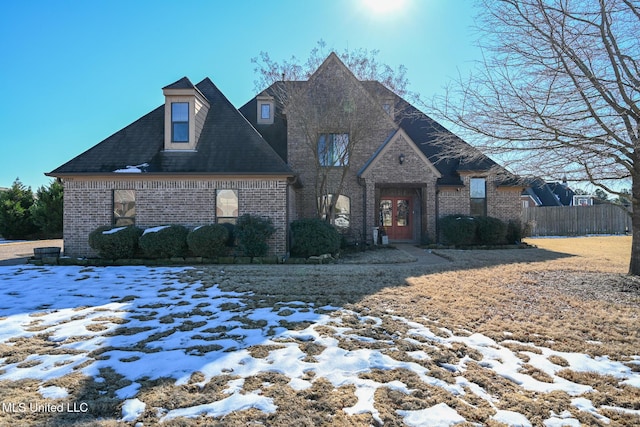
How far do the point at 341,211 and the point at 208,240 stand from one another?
660cm

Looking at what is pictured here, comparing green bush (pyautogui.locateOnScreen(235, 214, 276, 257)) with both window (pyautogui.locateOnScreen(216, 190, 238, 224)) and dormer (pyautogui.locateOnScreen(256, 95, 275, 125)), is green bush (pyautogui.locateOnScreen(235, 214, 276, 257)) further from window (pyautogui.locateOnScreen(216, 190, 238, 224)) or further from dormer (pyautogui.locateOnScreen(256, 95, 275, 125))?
dormer (pyautogui.locateOnScreen(256, 95, 275, 125))

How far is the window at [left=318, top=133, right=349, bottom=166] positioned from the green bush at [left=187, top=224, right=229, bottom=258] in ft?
18.5

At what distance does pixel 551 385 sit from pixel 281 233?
9.64 m

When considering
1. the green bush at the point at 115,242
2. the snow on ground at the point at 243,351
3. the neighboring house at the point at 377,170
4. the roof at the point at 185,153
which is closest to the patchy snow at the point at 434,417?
the snow on ground at the point at 243,351

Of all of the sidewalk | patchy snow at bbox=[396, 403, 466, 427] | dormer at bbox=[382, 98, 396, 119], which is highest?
dormer at bbox=[382, 98, 396, 119]

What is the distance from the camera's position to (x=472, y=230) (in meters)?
14.8

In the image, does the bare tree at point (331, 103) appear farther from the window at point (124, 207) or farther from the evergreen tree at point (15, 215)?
the evergreen tree at point (15, 215)

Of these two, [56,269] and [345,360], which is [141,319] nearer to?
[345,360]

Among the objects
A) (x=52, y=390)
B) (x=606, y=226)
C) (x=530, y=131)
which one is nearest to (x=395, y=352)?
(x=52, y=390)

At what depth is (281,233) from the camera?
40.1ft

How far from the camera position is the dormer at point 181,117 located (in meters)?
12.9

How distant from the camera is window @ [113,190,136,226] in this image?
12250 mm

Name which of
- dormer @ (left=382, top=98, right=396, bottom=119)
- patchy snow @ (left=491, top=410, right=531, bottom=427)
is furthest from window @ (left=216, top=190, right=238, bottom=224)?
patchy snow @ (left=491, top=410, right=531, bottom=427)

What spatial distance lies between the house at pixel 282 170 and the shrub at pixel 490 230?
3.58 ft
